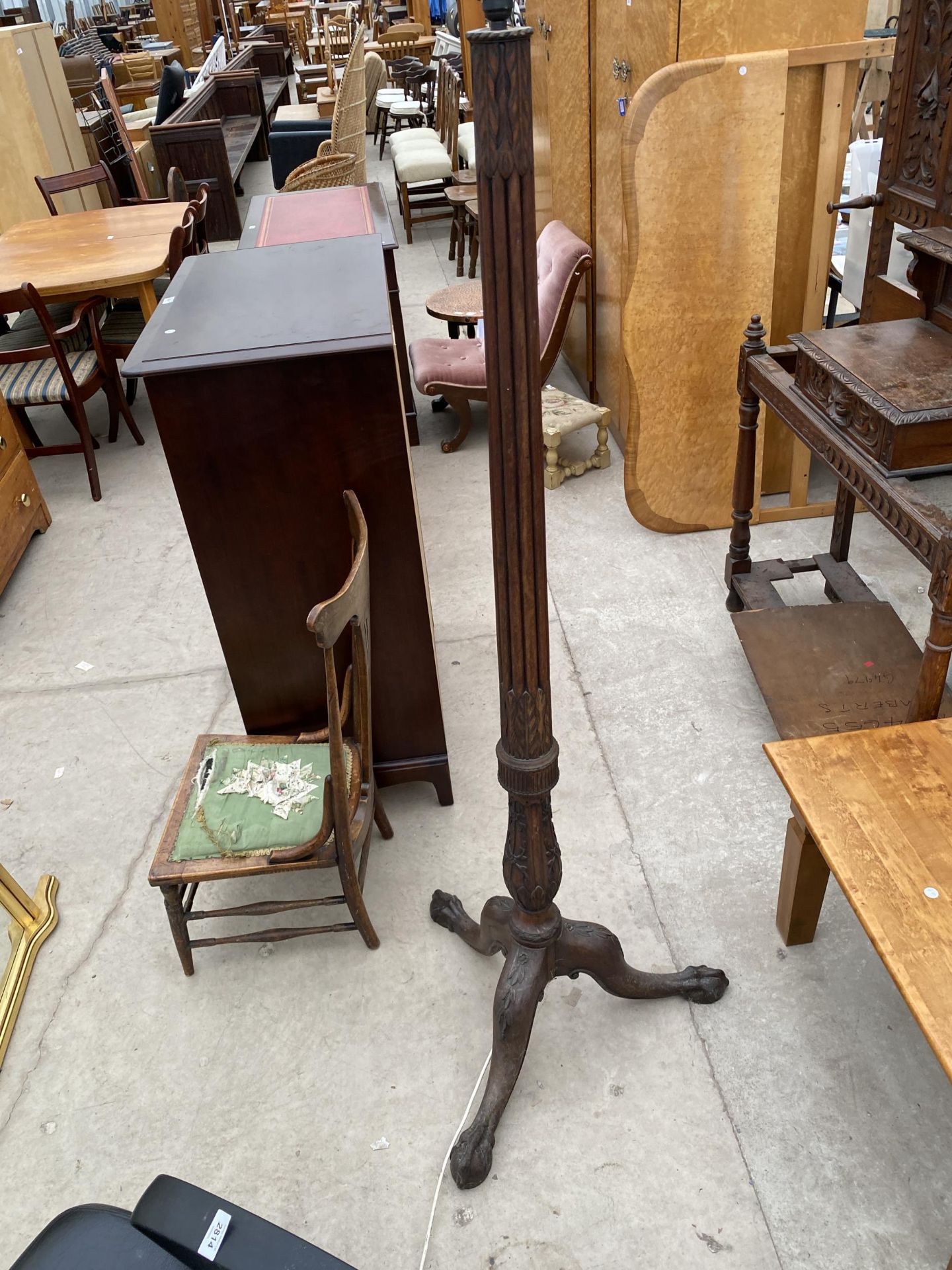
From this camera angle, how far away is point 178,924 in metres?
2.09

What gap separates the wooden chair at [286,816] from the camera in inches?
77.7

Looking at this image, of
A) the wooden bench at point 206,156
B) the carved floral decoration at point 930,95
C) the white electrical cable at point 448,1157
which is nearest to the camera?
the white electrical cable at point 448,1157

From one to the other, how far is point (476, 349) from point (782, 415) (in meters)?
2.21

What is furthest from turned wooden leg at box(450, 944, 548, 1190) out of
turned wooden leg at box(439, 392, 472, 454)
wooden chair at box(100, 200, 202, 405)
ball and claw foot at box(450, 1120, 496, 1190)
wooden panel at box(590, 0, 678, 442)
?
wooden chair at box(100, 200, 202, 405)

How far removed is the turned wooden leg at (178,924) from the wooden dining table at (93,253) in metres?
3.11

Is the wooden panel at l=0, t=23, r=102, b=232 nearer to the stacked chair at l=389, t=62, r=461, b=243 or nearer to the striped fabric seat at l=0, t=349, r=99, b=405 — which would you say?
the stacked chair at l=389, t=62, r=461, b=243

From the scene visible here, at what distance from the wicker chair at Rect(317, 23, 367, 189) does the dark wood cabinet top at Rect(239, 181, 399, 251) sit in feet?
3.89

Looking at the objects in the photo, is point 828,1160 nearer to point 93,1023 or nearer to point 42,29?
point 93,1023

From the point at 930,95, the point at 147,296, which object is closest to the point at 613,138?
the point at 930,95

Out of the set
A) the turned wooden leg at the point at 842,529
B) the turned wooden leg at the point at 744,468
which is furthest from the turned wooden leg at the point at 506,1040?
the turned wooden leg at the point at 842,529

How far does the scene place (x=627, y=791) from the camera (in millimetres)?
2566

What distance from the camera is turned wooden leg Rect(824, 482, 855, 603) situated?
306 centimetres

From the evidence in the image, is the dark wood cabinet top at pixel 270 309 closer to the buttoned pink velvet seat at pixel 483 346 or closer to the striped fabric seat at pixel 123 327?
the buttoned pink velvet seat at pixel 483 346

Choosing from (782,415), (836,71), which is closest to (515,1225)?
(782,415)
